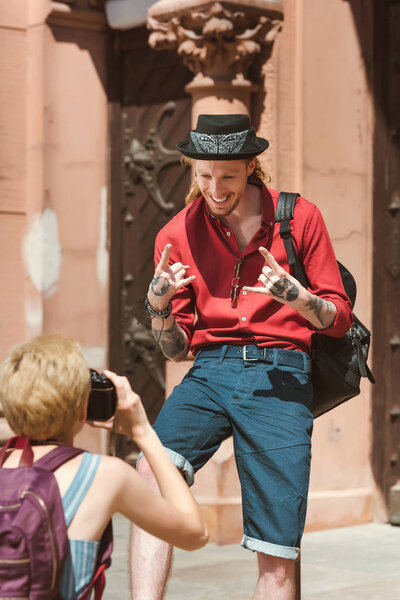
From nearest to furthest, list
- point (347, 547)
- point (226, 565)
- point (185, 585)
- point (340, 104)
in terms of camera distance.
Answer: point (185, 585) → point (226, 565) → point (347, 547) → point (340, 104)

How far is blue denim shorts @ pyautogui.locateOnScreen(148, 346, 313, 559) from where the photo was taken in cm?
400

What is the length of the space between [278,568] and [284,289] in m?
0.89

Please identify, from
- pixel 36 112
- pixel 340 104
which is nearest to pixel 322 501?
pixel 340 104

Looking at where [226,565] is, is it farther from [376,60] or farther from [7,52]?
[7,52]

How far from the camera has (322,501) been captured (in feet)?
23.0

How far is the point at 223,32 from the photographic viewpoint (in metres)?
6.72

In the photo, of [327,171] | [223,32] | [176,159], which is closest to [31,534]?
[223,32]

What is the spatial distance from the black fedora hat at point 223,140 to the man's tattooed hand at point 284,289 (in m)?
0.47

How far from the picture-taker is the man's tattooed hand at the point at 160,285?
401 centimetres

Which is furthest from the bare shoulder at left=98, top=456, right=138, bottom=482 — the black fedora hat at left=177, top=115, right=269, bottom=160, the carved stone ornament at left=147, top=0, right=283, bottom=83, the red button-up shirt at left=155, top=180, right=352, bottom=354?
the carved stone ornament at left=147, top=0, right=283, bottom=83

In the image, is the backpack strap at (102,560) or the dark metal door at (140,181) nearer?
the backpack strap at (102,560)

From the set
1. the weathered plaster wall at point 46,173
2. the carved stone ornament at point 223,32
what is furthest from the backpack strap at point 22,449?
the weathered plaster wall at point 46,173

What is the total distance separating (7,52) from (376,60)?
2.26 metres

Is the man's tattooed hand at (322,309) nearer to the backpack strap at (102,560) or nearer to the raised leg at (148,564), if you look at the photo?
the raised leg at (148,564)
